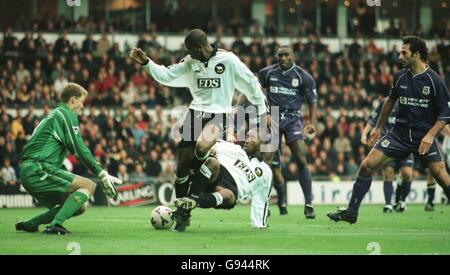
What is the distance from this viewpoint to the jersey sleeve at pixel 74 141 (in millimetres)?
11305

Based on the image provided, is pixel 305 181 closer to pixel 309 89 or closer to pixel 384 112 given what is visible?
pixel 309 89

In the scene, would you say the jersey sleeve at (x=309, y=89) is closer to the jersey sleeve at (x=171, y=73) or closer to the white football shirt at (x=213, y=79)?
the white football shirt at (x=213, y=79)

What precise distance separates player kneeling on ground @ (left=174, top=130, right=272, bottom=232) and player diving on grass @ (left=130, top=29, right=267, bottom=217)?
27cm

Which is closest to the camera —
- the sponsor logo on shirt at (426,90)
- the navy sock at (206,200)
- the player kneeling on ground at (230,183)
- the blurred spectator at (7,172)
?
the navy sock at (206,200)

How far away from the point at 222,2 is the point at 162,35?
3606 millimetres

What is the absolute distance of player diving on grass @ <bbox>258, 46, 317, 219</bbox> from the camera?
15.9 metres

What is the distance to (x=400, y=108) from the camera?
12.8m

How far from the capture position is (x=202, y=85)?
493 inches

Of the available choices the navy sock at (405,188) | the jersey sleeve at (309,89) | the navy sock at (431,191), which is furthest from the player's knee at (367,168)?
the navy sock at (431,191)

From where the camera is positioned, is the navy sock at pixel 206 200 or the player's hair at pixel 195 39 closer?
the navy sock at pixel 206 200

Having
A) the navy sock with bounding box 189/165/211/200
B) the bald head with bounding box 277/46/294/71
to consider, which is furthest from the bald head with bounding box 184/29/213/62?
the bald head with bounding box 277/46/294/71

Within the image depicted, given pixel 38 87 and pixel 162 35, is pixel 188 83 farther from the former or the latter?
pixel 162 35

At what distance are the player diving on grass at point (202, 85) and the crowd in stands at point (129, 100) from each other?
10.6 metres
